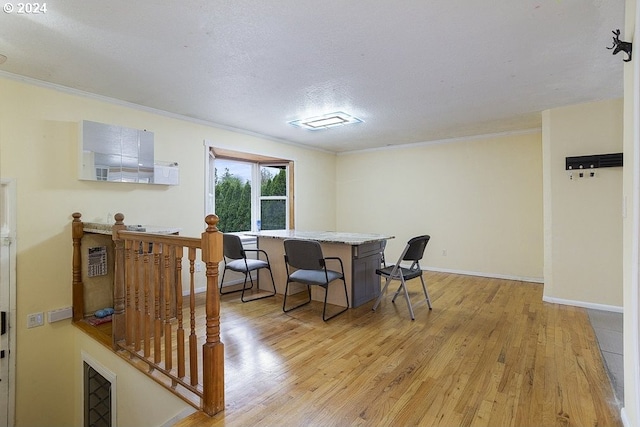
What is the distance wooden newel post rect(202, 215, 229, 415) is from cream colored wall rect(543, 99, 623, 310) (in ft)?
13.0

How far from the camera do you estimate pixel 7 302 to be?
109 inches

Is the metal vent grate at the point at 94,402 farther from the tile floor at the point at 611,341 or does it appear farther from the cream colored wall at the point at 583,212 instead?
the cream colored wall at the point at 583,212

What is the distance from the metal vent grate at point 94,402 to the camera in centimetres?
303

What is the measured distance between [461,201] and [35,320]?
5822mm

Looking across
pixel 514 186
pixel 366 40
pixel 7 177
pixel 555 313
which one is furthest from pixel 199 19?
pixel 514 186

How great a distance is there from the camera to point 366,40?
2273 millimetres

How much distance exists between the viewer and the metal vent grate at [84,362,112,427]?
3.03 m

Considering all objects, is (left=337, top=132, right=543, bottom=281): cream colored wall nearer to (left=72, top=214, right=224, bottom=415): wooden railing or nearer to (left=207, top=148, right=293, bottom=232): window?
(left=207, top=148, right=293, bottom=232): window

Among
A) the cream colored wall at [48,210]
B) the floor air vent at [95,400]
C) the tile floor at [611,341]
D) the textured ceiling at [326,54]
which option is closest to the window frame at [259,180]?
the textured ceiling at [326,54]

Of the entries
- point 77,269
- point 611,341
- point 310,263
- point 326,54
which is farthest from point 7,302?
point 611,341

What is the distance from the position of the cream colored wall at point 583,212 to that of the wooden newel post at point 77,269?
5256 mm

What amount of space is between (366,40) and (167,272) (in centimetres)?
213

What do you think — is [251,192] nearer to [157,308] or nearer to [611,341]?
[157,308]

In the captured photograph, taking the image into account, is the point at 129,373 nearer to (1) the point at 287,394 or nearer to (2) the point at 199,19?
(1) the point at 287,394
